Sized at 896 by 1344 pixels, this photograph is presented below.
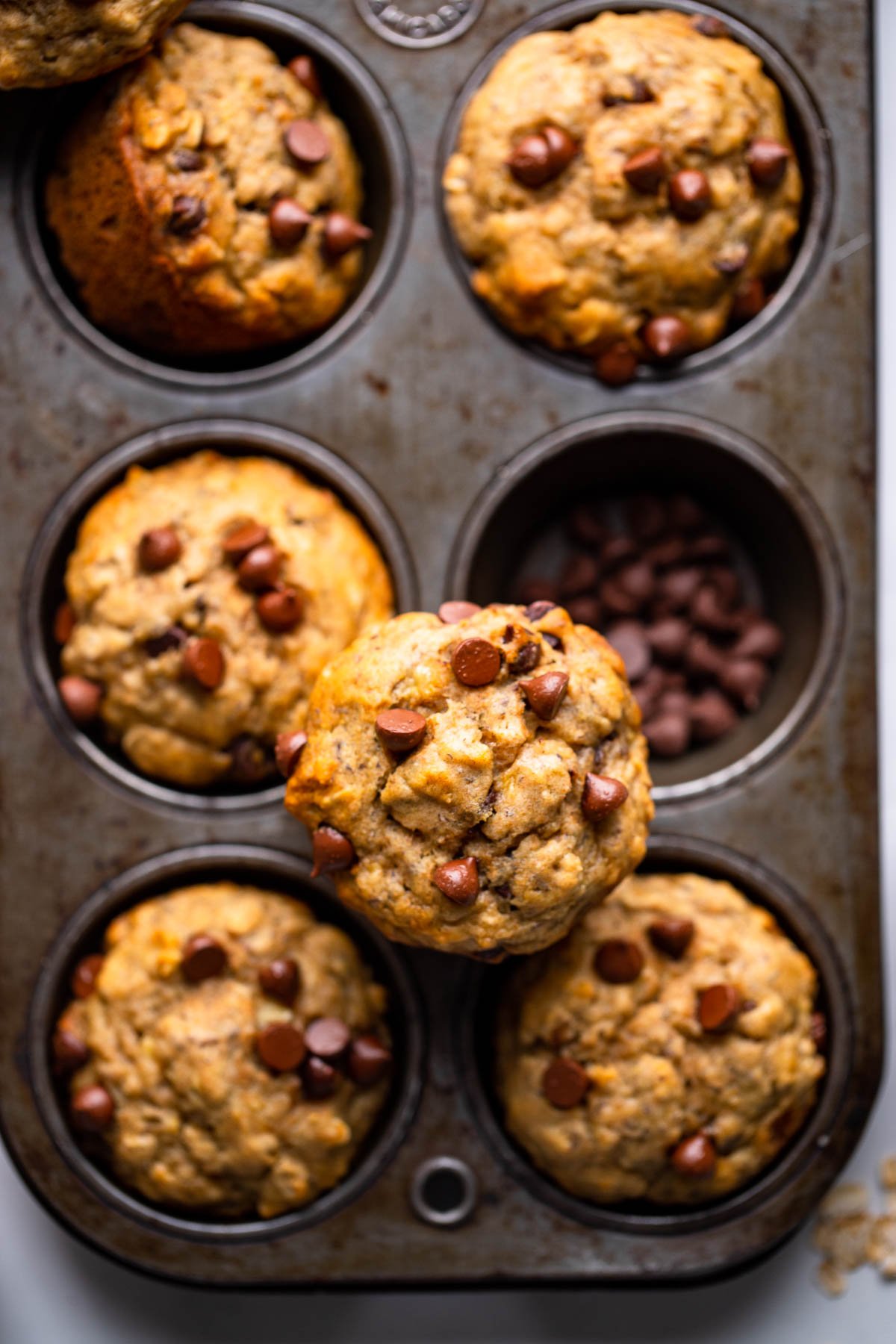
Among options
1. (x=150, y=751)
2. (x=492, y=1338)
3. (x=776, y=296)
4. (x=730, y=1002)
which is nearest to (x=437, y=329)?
(x=776, y=296)

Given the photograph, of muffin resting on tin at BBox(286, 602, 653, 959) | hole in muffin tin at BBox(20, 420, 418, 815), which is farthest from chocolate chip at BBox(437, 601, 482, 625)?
hole in muffin tin at BBox(20, 420, 418, 815)

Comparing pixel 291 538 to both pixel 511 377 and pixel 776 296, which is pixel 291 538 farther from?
pixel 776 296

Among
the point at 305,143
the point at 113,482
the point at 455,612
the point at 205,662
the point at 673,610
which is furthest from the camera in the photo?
the point at 673,610

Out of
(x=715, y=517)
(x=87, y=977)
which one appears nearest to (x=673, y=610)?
(x=715, y=517)

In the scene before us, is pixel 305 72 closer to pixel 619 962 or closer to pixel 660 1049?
pixel 619 962

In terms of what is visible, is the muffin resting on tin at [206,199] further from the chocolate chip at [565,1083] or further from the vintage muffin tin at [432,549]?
the chocolate chip at [565,1083]
